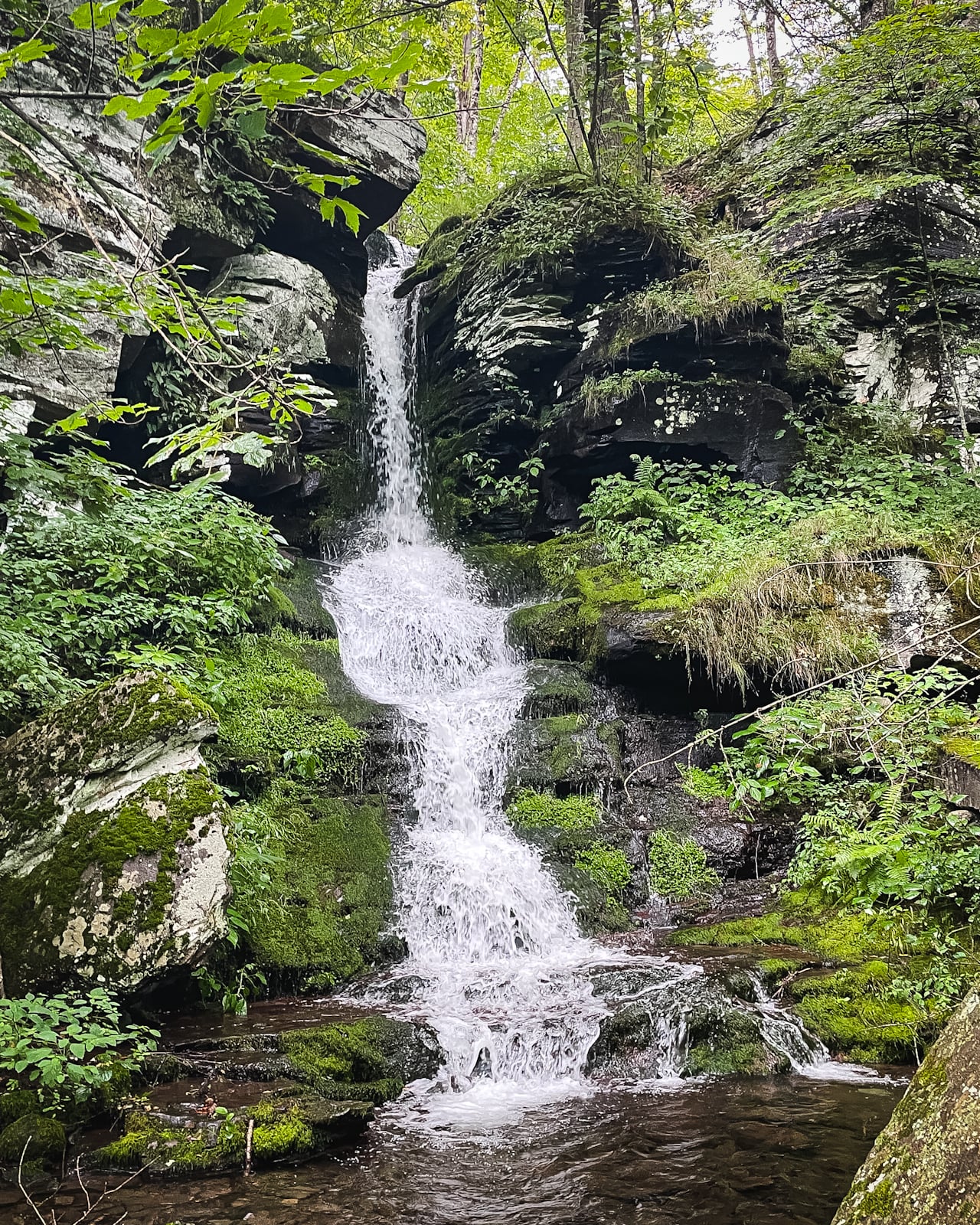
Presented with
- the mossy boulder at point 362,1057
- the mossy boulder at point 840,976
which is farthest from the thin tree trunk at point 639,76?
the mossy boulder at point 362,1057

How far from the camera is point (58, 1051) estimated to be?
3910 mm

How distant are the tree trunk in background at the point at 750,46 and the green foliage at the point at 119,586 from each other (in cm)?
800

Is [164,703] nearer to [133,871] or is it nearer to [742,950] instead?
[133,871]

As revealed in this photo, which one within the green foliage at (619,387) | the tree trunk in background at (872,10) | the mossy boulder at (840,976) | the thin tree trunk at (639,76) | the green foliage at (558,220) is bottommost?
the mossy boulder at (840,976)

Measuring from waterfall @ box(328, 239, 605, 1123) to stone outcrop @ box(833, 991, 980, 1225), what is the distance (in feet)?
11.2

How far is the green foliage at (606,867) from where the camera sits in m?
7.66

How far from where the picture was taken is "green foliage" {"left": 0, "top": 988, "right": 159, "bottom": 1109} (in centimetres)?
324

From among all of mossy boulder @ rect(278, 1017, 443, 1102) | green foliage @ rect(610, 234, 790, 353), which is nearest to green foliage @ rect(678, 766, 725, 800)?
mossy boulder @ rect(278, 1017, 443, 1102)

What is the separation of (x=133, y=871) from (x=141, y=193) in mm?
8575

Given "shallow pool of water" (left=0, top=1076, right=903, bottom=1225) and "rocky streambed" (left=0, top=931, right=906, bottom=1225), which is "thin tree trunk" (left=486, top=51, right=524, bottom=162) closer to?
"rocky streambed" (left=0, top=931, right=906, bottom=1225)

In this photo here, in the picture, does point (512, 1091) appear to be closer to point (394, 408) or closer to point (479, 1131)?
point (479, 1131)

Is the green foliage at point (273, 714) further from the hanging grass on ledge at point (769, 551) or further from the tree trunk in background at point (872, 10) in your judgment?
the tree trunk in background at point (872, 10)

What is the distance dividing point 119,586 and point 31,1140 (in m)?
5.42

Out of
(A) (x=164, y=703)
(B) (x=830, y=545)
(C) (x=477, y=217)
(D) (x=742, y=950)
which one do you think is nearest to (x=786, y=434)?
(B) (x=830, y=545)
